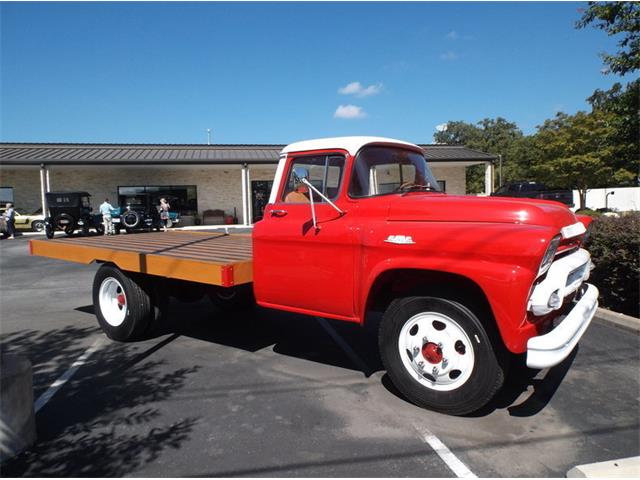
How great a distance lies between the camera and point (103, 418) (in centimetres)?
342

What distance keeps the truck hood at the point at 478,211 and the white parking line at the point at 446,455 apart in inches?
62.0

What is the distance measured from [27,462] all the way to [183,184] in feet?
79.8

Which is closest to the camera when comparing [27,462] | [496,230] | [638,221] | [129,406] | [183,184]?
[27,462]

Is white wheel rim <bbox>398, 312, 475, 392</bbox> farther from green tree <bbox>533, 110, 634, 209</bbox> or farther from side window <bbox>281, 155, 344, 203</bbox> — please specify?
green tree <bbox>533, 110, 634, 209</bbox>

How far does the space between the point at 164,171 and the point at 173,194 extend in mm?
1410

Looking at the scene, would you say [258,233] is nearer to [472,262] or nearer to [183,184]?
[472,262]

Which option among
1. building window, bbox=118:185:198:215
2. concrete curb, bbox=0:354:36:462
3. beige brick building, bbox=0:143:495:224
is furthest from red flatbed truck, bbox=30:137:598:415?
building window, bbox=118:185:198:215

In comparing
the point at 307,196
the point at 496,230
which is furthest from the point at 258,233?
the point at 496,230

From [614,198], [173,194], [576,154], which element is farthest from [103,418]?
[614,198]

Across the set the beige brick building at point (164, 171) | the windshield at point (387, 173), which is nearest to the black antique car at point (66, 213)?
the beige brick building at point (164, 171)

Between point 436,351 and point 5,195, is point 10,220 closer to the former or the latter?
point 5,195

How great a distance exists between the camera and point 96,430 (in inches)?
127

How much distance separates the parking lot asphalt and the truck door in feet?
2.65

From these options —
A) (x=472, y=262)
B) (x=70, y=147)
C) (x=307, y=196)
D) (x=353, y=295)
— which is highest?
(x=70, y=147)
